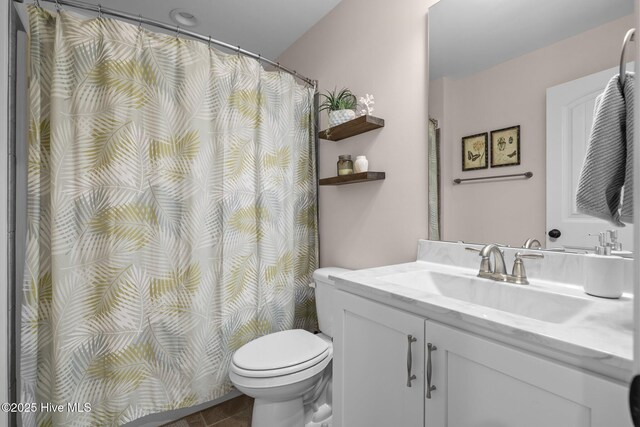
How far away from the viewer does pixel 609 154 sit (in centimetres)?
64

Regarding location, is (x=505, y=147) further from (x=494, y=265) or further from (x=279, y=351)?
(x=279, y=351)

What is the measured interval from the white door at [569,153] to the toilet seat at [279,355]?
106cm

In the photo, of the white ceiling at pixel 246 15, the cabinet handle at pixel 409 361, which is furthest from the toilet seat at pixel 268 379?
the white ceiling at pixel 246 15

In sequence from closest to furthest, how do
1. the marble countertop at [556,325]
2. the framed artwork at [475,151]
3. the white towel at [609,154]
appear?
1. the marble countertop at [556,325]
2. the white towel at [609,154]
3. the framed artwork at [475,151]

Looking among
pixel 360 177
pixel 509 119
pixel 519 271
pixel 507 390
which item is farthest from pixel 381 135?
pixel 507 390

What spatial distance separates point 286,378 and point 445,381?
75cm

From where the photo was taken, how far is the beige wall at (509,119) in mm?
944

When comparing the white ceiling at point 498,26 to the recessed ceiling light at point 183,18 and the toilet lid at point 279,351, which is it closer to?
the toilet lid at point 279,351

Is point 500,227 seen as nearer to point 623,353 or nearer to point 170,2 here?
point 623,353

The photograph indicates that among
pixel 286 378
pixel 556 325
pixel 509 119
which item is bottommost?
pixel 286 378

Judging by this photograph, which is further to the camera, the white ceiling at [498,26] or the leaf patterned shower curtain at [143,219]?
the leaf patterned shower curtain at [143,219]

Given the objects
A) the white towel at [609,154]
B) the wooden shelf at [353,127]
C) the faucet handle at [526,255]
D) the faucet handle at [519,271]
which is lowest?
the faucet handle at [519,271]

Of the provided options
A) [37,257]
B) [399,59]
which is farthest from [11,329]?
[399,59]

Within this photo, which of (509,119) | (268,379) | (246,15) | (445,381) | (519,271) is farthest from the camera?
(246,15)
